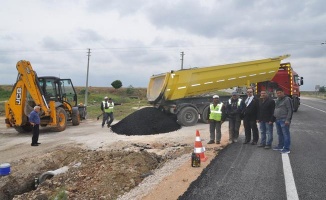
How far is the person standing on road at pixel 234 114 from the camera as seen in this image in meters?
9.43

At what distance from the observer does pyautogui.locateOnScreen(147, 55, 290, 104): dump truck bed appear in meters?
14.7

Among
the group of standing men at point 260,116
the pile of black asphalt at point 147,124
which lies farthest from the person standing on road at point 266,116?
the pile of black asphalt at point 147,124

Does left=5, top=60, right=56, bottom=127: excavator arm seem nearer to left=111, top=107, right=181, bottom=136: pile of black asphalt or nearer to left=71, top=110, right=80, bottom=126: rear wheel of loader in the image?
left=71, top=110, right=80, bottom=126: rear wheel of loader

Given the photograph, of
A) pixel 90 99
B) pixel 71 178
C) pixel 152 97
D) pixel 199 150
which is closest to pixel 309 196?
pixel 199 150

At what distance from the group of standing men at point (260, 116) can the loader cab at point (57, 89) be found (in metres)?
9.01

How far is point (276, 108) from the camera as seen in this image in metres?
8.35

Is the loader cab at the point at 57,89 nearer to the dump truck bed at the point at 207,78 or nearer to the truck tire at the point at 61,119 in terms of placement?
the truck tire at the point at 61,119

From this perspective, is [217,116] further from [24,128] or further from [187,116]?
[24,128]

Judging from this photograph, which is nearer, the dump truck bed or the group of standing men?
the group of standing men

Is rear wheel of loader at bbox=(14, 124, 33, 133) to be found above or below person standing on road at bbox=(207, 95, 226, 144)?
below

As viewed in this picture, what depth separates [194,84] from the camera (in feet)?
49.7

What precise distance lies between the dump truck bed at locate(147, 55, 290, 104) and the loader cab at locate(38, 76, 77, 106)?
176 inches

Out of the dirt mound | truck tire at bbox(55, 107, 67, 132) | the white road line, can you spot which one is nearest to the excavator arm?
truck tire at bbox(55, 107, 67, 132)

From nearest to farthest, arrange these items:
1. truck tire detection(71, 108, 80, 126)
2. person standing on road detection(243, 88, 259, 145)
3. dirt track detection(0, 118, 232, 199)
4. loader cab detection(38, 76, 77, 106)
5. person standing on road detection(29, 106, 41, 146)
→ dirt track detection(0, 118, 232, 199) → person standing on road detection(243, 88, 259, 145) → person standing on road detection(29, 106, 41, 146) → loader cab detection(38, 76, 77, 106) → truck tire detection(71, 108, 80, 126)
